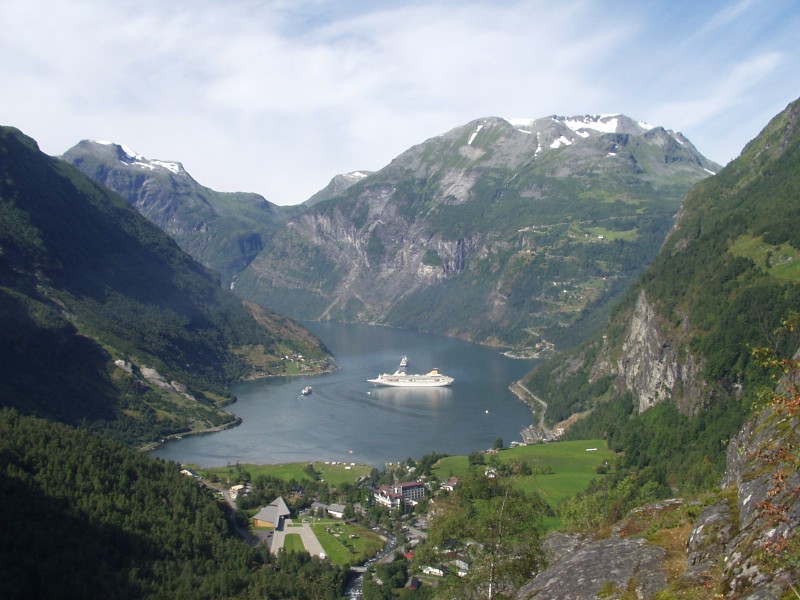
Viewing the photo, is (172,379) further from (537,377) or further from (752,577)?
(752,577)

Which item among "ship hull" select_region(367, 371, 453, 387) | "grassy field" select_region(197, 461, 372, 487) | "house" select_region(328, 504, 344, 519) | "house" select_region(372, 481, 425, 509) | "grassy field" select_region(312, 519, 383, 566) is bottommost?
"grassy field" select_region(312, 519, 383, 566)

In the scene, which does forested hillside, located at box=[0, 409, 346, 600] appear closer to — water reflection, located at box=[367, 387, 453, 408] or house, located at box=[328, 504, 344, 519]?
house, located at box=[328, 504, 344, 519]

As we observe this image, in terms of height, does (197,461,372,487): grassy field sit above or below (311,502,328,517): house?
above

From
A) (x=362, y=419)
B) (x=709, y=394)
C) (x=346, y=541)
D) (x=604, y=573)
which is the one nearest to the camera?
(x=604, y=573)

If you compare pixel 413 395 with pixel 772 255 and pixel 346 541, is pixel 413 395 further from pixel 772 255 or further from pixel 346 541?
pixel 346 541

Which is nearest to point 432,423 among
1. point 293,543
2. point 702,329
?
point 702,329

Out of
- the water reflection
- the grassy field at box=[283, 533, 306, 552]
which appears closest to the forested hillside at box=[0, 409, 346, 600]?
the grassy field at box=[283, 533, 306, 552]

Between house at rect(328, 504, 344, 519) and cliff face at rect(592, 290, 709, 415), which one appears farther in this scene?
cliff face at rect(592, 290, 709, 415)
